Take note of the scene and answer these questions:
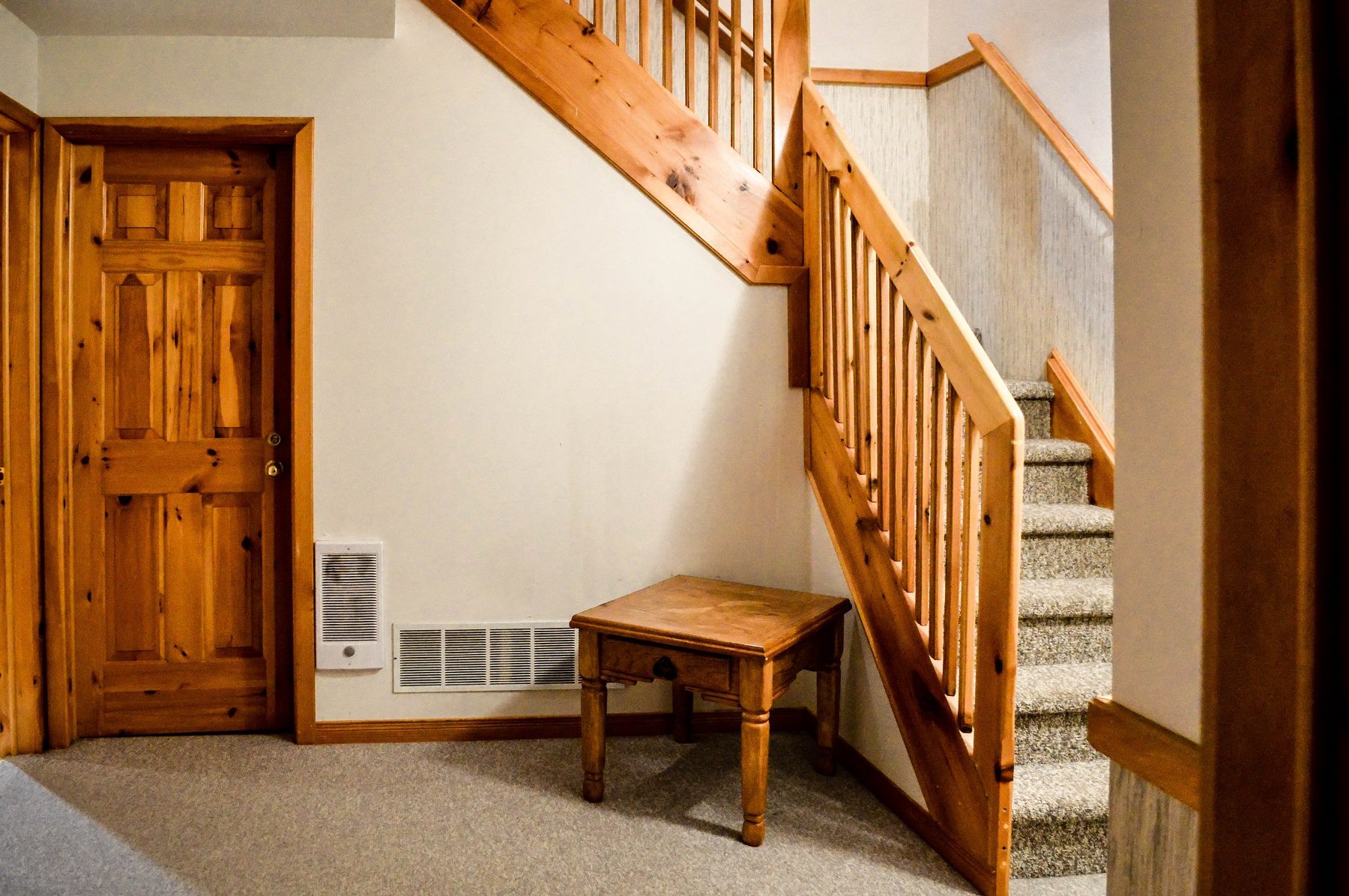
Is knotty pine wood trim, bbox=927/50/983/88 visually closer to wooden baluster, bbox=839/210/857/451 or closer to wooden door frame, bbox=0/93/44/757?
wooden baluster, bbox=839/210/857/451

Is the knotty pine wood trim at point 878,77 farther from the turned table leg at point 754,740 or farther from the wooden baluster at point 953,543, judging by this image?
the turned table leg at point 754,740

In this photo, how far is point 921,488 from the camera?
195 cm

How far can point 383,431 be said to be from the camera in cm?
259

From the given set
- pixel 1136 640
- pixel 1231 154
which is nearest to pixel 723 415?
pixel 1136 640

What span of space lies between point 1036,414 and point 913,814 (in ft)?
5.41

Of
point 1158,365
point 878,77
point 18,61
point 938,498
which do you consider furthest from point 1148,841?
point 878,77

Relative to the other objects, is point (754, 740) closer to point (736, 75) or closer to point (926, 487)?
point (926, 487)

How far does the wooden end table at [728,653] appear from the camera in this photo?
76.0 inches

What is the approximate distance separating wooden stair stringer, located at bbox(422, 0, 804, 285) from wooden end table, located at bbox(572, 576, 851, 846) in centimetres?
112

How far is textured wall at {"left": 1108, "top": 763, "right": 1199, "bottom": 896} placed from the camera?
77cm

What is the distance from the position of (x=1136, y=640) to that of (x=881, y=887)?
1.21m

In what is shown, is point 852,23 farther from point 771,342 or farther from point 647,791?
point 647,791

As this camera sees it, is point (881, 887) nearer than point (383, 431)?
Yes

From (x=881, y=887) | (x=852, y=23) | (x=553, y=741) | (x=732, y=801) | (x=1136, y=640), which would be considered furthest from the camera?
(x=852, y=23)
